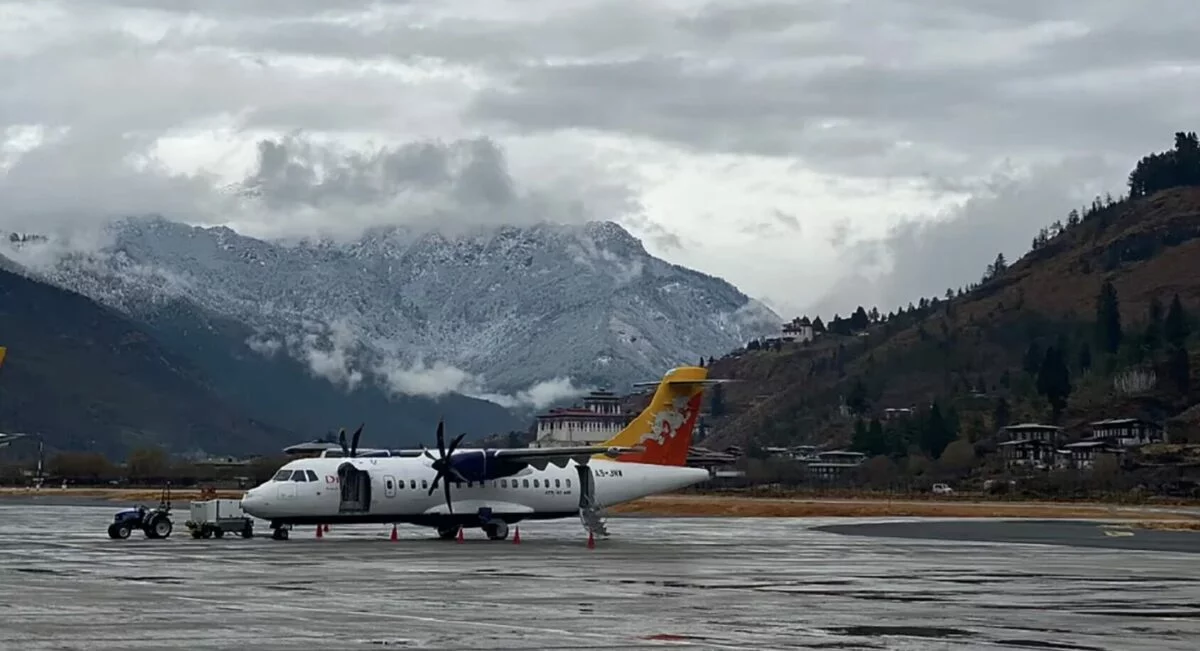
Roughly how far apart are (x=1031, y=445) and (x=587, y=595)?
15337 cm

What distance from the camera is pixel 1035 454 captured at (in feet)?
588

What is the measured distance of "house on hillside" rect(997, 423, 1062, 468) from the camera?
175 meters

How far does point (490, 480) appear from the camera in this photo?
62.5 metres

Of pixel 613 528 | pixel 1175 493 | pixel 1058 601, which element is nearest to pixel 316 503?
pixel 613 528

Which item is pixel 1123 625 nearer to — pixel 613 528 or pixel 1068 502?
pixel 613 528

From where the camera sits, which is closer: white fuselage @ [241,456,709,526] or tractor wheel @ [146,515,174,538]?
tractor wheel @ [146,515,174,538]

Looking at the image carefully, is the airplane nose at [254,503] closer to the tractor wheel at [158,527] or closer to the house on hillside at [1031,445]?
the tractor wheel at [158,527]

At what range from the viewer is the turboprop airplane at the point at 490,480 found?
2302 inches

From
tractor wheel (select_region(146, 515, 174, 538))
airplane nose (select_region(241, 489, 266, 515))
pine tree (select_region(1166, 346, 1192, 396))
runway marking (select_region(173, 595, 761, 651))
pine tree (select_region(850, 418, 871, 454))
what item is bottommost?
runway marking (select_region(173, 595, 761, 651))

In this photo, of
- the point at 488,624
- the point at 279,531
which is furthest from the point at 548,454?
the point at 488,624

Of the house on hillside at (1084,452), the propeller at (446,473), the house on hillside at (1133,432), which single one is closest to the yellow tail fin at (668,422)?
the propeller at (446,473)

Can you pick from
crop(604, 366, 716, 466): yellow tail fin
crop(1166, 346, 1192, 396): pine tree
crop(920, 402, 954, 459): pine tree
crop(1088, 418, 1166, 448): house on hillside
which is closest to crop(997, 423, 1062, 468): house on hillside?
crop(1088, 418, 1166, 448): house on hillside

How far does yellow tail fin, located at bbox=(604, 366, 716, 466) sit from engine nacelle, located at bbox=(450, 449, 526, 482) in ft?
19.1

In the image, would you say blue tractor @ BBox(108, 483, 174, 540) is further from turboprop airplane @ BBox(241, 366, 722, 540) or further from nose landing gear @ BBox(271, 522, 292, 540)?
nose landing gear @ BBox(271, 522, 292, 540)
